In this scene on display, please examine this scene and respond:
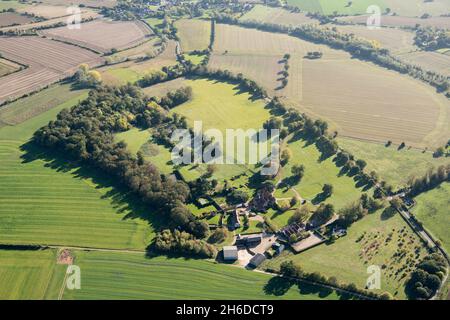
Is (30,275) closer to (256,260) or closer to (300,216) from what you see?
(256,260)

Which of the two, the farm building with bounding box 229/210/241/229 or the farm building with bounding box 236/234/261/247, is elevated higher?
the farm building with bounding box 229/210/241/229

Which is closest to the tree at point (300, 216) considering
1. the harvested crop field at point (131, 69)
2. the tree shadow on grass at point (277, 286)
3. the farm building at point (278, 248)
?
the farm building at point (278, 248)

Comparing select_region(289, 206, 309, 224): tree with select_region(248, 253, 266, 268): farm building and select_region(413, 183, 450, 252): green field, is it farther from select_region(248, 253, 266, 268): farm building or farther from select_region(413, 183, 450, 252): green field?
select_region(413, 183, 450, 252): green field

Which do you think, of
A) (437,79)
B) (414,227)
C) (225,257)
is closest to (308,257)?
(225,257)

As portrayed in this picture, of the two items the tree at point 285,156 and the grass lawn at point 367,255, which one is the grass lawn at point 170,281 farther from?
the tree at point 285,156

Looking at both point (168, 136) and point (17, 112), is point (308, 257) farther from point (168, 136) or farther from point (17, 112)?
point (17, 112)

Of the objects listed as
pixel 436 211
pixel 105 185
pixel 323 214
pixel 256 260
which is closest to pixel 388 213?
pixel 436 211

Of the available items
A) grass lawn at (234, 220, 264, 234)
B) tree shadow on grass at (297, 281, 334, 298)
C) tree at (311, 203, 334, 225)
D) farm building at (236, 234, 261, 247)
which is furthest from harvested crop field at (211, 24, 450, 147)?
tree shadow on grass at (297, 281, 334, 298)
